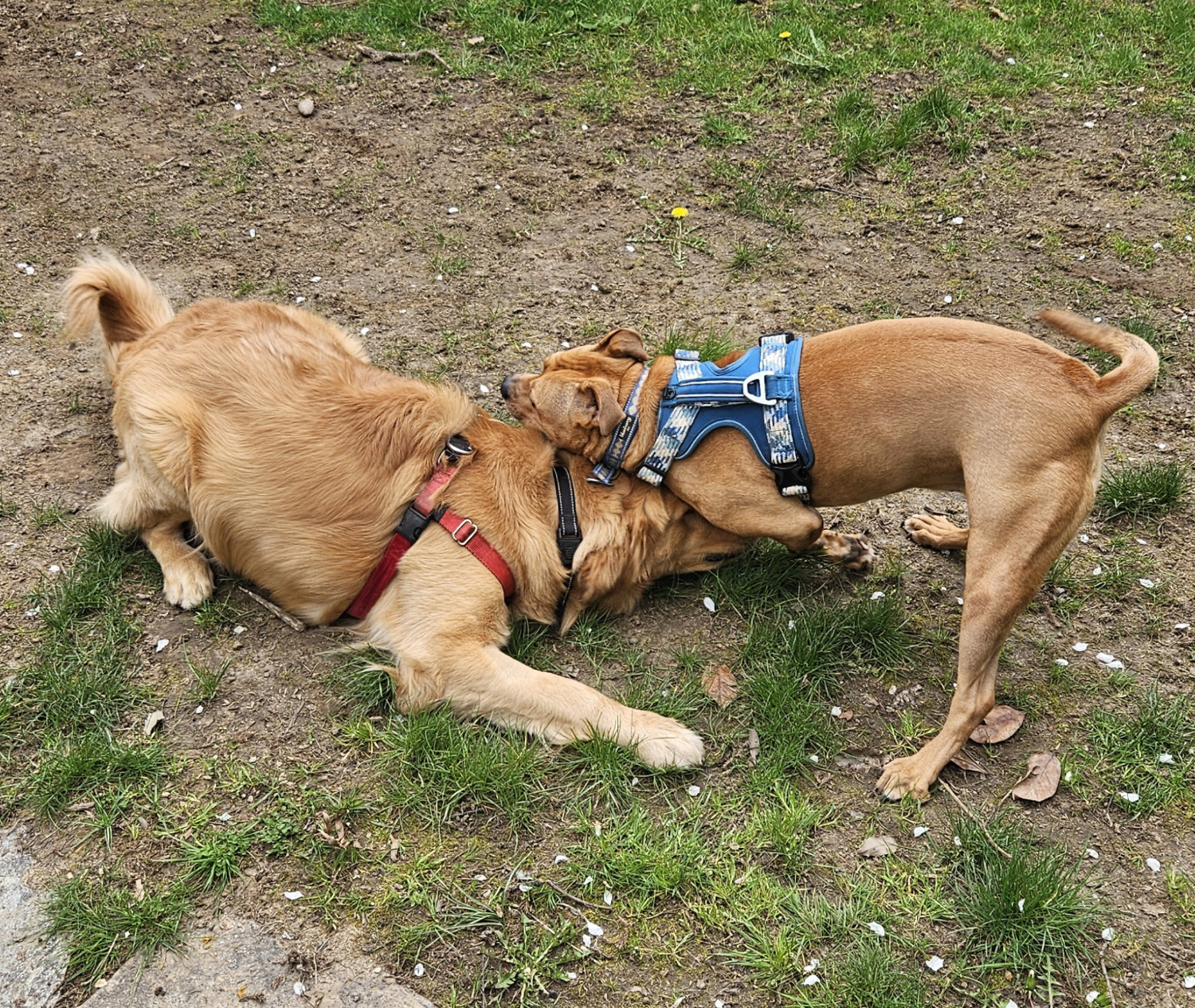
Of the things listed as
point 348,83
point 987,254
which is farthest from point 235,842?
point 348,83

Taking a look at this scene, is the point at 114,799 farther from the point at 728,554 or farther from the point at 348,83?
the point at 348,83

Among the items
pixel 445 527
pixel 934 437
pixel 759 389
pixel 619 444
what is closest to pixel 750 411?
pixel 759 389

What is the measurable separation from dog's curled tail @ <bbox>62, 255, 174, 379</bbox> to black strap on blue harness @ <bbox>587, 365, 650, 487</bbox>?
7.39ft

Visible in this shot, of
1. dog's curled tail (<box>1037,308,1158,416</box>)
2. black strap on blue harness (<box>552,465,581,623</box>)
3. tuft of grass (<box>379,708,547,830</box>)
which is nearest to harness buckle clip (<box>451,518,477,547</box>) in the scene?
black strap on blue harness (<box>552,465,581,623</box>)

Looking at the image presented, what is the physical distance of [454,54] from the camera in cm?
761

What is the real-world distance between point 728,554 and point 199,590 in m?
2.31

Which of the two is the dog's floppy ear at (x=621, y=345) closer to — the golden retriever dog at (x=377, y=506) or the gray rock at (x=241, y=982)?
the golden retriever dog at (x=377, y=506)

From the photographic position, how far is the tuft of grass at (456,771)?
340 centimetres

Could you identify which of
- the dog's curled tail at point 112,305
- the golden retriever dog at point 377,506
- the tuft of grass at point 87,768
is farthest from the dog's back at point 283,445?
the tuft of grass at point 87,768

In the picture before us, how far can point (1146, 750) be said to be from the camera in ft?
11.7

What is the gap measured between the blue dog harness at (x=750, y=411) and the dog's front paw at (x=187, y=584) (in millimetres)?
1963

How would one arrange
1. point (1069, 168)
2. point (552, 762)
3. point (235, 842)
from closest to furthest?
1. point (235, 842)
2. point (552, 762)
3. point (1069, 168)

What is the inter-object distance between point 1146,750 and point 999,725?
0.53 m

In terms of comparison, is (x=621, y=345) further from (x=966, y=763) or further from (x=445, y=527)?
(x=966, y=763)
